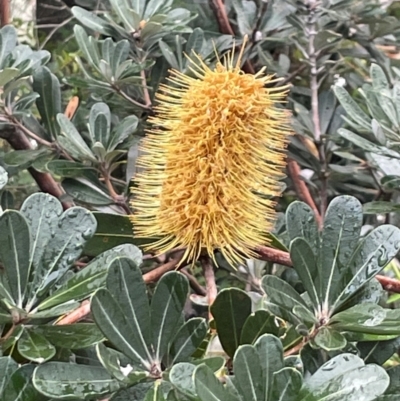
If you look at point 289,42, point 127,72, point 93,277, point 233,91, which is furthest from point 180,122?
point 289,42

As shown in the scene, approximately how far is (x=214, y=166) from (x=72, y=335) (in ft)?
0.56

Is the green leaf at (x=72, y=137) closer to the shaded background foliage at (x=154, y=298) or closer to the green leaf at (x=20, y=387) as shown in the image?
the shaded background foliage at (x=154, y=298)

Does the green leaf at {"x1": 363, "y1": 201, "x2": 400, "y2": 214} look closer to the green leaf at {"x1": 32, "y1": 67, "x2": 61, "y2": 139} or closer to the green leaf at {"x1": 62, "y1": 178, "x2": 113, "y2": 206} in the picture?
the green leaf at {"x1": 62, "y1": 178, "x2": 113, "y2": 206}

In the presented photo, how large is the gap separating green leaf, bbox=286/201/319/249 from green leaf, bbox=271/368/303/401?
0.45 ft

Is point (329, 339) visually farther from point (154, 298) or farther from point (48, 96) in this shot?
point (48, 96)

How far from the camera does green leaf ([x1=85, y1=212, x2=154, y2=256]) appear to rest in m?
0.51

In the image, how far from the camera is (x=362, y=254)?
15.7 inches

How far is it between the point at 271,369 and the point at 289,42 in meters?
0.72

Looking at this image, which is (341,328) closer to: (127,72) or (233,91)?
(233,91)

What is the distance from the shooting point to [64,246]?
0.37m

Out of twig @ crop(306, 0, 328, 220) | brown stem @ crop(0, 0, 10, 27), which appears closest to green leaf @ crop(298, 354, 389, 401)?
twig @ crop(306, 0, 328, 220)

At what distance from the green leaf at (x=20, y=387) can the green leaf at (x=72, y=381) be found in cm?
1

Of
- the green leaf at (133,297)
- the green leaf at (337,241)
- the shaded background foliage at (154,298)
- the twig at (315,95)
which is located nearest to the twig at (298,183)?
the twig at (315,95)

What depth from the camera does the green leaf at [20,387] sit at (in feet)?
1.06
